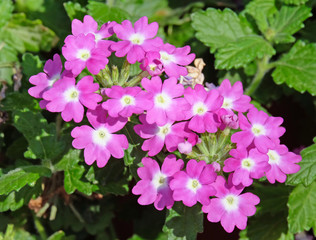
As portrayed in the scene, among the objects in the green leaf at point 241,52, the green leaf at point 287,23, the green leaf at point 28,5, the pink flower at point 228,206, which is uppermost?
the green leaf at point 287,23

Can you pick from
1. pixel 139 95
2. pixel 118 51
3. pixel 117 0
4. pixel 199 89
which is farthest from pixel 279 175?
pixel 117 0

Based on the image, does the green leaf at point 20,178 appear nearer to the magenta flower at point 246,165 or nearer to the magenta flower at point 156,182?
the magenta flower at point 156,182

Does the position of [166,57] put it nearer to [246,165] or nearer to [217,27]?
[246,165]

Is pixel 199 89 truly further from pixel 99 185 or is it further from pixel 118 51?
pixel 99 185

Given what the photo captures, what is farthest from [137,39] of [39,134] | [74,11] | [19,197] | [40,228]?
[40,228]

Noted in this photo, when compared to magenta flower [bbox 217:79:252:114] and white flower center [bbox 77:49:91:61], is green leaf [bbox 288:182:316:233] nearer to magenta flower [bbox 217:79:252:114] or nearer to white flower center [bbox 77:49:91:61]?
magenta flower [bbox 217:79:252:114]

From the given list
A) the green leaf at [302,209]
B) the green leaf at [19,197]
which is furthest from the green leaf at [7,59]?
the green leaf at [302,209]

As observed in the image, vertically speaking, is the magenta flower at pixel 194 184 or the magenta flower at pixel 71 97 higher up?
the magenta flower at pixel 71 97
